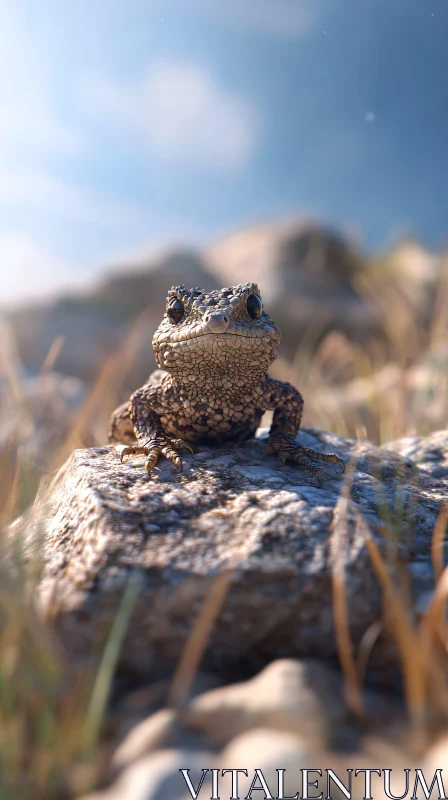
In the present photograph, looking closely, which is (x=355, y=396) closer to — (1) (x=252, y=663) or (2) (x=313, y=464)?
(2) (x=313, y=464)

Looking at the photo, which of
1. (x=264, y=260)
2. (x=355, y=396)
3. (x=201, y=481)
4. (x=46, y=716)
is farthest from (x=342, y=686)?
(x=264, y=260)

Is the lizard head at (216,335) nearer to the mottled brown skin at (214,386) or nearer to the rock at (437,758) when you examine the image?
the mottled brown skin at (214,386)

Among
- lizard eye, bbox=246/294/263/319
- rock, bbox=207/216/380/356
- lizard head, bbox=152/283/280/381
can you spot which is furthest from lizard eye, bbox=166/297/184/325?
rock, bbox=207/216/380/356

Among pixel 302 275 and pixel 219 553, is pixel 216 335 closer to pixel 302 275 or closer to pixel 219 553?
pixel 219 553

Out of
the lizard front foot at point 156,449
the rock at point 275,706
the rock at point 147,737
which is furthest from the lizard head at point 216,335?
the rock at point 147,737

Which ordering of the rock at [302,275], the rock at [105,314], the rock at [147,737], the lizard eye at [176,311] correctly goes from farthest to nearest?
the rock at [302,275], the rock at [105,314], the lizard eye at [176,311], the rock at [147,737]

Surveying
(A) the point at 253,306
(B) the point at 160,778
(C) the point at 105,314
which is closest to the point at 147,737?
(B) the point at 160,778
